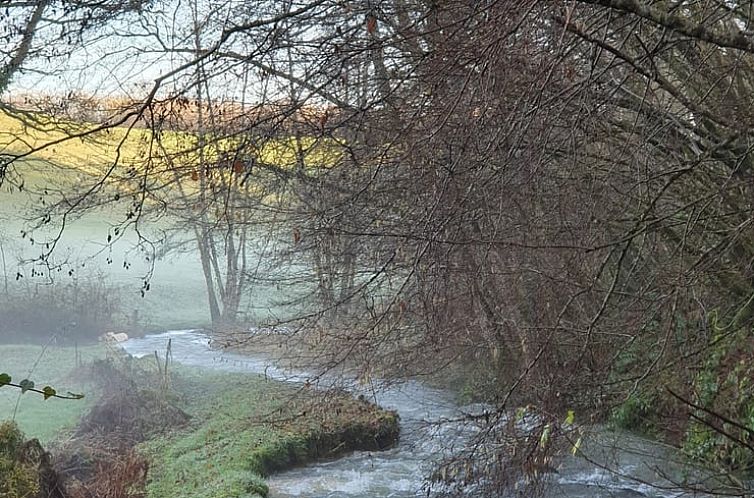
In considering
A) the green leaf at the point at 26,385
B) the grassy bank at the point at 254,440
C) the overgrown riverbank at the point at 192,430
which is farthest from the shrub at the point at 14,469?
the green leaf at the point at 26,385

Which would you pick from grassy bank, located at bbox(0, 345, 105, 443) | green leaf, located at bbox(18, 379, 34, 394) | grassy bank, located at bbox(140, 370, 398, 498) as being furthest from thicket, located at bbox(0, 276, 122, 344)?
green leaf, located at bbox(18, 379, 34, 394)

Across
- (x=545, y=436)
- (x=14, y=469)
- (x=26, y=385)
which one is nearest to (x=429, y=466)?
(x=545, y=436)

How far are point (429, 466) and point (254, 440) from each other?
207 centimetres

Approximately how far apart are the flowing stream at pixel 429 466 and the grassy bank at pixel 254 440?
19 cm

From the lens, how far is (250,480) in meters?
6.87

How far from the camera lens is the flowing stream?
20.8 feet

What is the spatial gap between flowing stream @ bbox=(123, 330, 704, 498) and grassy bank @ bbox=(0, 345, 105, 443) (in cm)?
249

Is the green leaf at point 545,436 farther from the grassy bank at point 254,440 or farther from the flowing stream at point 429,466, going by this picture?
the grassy bank at point 254,440

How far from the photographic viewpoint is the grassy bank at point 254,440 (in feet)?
22.9

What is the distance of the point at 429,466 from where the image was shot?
275 inches

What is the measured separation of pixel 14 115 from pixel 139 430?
361 centimetres

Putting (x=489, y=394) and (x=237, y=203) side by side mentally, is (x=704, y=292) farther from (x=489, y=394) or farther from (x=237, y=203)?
(x=237, y=203)

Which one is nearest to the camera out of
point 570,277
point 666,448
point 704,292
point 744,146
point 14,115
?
point 744,146

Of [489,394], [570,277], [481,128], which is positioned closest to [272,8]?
[481,128]
